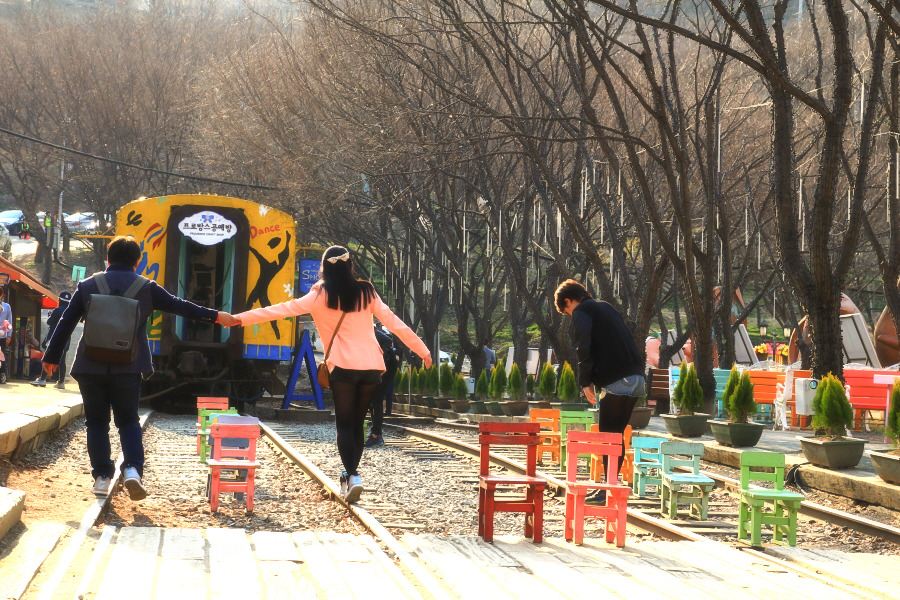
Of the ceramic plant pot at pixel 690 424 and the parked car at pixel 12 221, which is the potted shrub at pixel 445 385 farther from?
the parked car at pixel 12 221

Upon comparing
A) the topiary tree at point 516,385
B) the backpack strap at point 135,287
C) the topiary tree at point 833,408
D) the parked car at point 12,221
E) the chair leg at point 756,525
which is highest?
the parked car at point 12,221

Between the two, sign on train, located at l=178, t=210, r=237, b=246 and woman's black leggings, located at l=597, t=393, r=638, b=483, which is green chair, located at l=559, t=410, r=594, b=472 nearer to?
woman's black leggings, located at l=597, t=393, r=638, b=483

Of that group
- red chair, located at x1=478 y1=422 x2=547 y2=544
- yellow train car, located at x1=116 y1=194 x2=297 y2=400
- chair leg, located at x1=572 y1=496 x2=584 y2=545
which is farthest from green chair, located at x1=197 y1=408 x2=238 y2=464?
yellow train car, located at x1=116 y1=194 x2=297 y2=400

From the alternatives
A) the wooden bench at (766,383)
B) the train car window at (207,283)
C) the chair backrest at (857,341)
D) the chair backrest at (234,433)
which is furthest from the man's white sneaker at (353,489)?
the chair backrest at (857,341)

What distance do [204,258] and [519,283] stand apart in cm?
625

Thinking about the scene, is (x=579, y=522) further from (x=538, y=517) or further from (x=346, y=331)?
(x=346, y=331)

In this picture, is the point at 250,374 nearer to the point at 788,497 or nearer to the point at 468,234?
the point at 468,234

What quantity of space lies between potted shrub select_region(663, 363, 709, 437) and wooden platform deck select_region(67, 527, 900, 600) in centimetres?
752

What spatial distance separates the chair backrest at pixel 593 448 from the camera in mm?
6754

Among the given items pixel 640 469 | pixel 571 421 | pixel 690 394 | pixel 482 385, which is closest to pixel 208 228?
pixel 482 385

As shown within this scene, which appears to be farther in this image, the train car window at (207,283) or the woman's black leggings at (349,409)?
the train car window at (207,283)

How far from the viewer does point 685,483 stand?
8445 mm

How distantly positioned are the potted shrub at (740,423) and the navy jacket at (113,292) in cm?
740

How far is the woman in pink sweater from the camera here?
7.53 m
